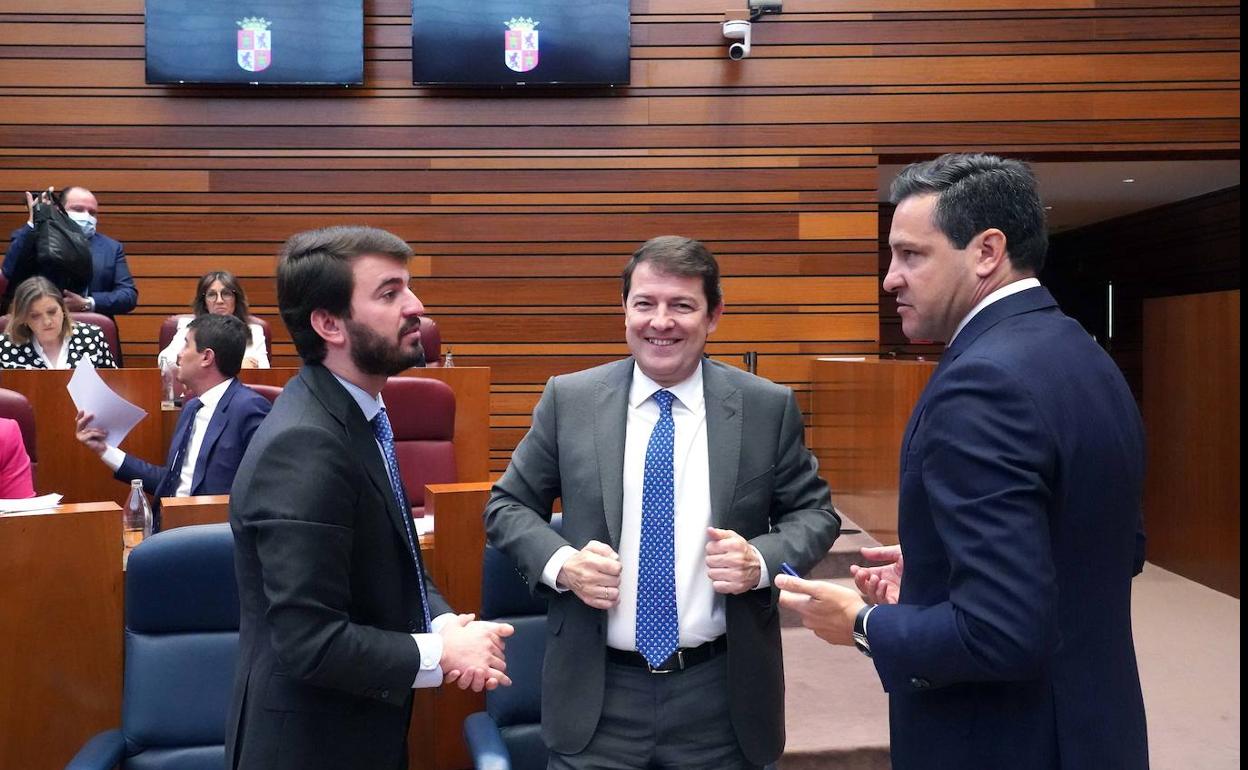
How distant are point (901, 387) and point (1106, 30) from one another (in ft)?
11.1

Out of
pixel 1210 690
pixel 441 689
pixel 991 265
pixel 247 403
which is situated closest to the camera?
pixel 991 265

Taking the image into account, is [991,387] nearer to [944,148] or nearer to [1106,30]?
[944,148]

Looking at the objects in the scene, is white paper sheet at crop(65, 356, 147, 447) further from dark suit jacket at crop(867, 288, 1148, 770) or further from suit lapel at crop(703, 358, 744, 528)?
dark suit jacket at crop(867, 288, 1148, 770)

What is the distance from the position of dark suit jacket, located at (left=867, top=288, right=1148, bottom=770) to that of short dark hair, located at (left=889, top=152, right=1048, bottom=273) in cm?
6

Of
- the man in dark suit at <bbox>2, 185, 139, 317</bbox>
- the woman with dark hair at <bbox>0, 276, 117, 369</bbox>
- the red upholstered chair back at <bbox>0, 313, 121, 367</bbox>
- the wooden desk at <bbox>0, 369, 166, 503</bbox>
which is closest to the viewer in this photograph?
the wooden desk at <bbox>0, 369, 166, 503</bbox>

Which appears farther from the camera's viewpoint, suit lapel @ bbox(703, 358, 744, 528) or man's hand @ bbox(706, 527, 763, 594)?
suit lapel @ bbox(703, 358, 744, 528)

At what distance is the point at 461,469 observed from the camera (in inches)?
178

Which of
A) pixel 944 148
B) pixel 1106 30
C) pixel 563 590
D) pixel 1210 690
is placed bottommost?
pixel 1210 690

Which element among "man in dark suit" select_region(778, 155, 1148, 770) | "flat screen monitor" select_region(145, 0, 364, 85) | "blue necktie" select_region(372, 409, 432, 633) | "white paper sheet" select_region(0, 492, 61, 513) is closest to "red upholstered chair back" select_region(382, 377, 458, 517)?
"white paper sheet" select_region(0, 492, 61, 513)

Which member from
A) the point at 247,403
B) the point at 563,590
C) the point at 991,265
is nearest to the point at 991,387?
the point at 991,265

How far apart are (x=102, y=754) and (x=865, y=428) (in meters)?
3.99

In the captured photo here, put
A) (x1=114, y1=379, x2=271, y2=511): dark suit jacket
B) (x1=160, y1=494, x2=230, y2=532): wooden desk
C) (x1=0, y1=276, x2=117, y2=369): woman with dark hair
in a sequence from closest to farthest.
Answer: (x1=160, y1=494, x2=230, y2=532): wooden desk, (x1=114, y1=379, x2=271, y2=511): dark suit jacket, (x1=0, y1=276, x2=117, y2=369): woman with dark hair

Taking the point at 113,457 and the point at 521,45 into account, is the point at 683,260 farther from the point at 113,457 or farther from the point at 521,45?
the point at 521,45

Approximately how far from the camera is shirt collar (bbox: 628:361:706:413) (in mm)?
1802
